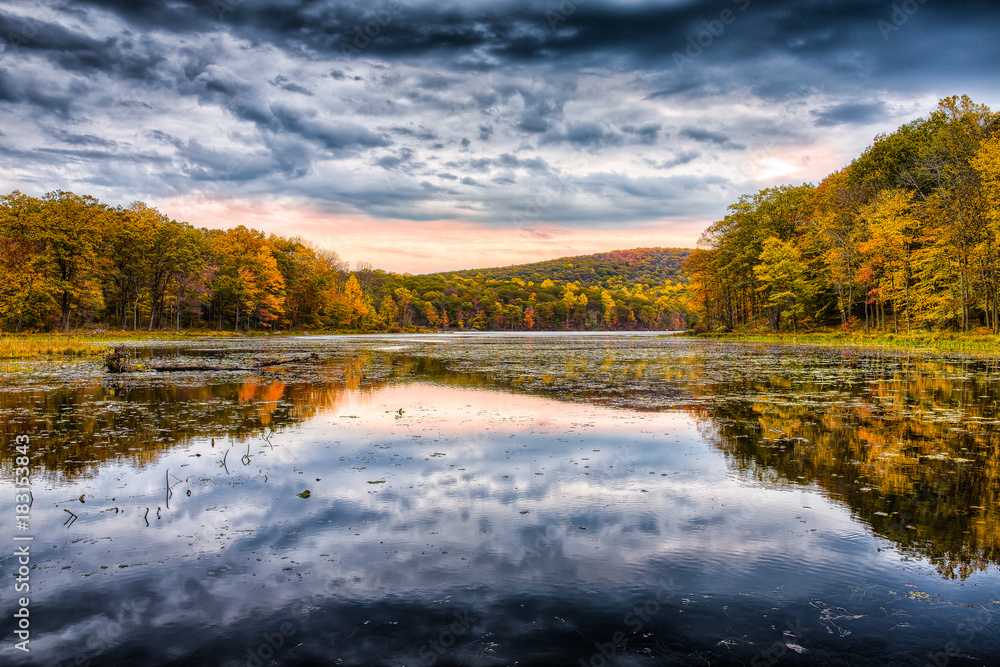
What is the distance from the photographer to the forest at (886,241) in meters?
33.5

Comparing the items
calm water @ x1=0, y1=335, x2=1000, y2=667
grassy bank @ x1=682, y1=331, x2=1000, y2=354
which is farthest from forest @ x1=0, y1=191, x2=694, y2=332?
calm water @ x1=0, y1=335, x2=1000, y2=667

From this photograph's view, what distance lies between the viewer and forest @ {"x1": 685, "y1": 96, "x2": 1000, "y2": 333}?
3353cm

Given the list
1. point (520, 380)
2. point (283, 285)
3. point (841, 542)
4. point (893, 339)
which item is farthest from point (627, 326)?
point (841, 542)

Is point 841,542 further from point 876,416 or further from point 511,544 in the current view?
point 876,416

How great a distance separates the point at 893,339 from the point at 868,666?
44449mm

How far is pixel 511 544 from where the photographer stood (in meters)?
4.46

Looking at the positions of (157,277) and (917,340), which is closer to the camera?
(917,340)

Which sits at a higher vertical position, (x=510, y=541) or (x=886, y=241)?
(x=886, y=241)

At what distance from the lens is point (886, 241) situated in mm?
38438

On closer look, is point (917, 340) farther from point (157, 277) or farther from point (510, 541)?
point (157, 277)

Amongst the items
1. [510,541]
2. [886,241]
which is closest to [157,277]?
[510,541]

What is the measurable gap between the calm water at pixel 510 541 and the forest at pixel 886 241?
32886 millimetres

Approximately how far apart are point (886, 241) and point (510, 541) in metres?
45.2

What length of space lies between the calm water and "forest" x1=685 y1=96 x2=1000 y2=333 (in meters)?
32.9
